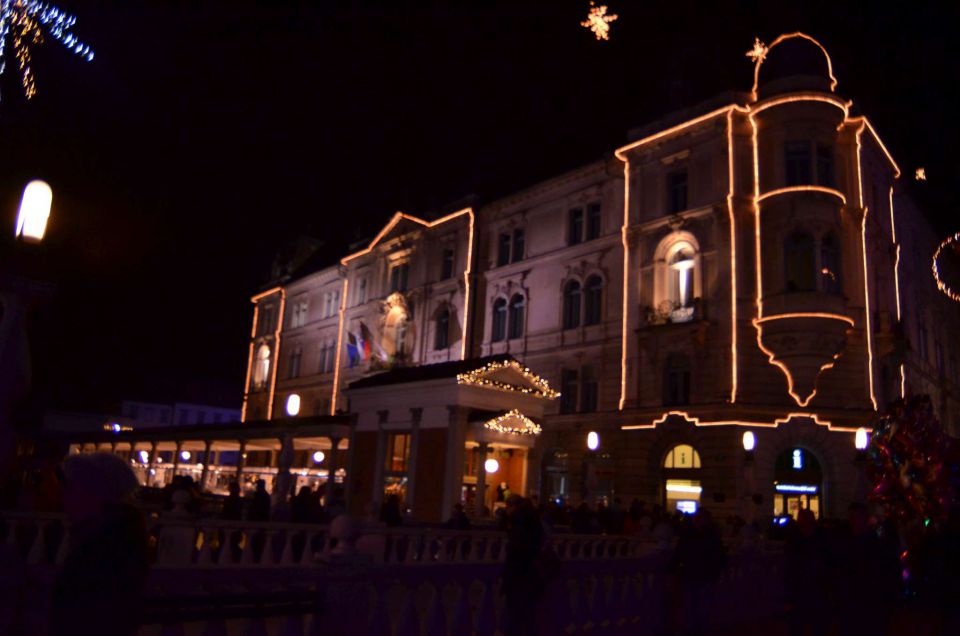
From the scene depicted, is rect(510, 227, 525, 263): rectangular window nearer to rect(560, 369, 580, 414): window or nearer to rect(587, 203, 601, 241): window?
rect(587, 203, 601, 241): window

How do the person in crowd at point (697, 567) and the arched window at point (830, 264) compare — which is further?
→ the arched window at point (830, 264)

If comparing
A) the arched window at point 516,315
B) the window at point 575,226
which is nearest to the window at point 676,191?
the window at point 575,226

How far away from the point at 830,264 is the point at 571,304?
11659mm

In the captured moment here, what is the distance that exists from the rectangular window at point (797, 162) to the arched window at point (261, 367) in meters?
42.8

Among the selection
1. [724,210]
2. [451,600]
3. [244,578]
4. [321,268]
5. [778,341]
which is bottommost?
[451,600]

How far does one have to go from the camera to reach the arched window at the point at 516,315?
37.4 m

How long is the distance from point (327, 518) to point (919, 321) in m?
31.6

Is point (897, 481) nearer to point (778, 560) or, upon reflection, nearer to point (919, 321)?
point (778, 560)

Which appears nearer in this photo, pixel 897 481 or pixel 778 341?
pixel 897 481

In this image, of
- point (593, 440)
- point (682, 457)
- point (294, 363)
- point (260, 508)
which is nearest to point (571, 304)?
point (593, 440)

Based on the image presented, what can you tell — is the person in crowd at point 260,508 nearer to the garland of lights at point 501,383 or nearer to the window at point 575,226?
the garland of lights at point 501,383

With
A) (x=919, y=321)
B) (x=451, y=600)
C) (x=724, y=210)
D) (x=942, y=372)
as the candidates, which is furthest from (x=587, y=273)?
(x=451, y=600)

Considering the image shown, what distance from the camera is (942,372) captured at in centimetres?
3794

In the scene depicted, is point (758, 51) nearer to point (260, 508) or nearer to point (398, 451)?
point (398, 451)
